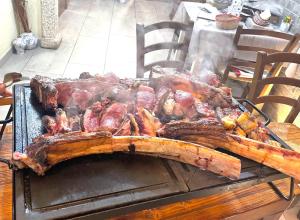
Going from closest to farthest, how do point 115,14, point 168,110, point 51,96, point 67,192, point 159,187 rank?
point 67,192 → point 159,187 → point 51,96 → point 168,110 → point 115,14

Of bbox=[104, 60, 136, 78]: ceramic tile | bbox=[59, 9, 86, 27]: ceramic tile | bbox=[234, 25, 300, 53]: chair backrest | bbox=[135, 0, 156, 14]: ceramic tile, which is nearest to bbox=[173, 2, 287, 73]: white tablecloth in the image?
bbox=[234, 25, 300, 53]: chair backrest

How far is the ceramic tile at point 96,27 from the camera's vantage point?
5.93m

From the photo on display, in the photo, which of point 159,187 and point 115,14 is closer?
point 159,187

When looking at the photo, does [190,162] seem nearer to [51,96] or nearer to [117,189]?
[117,189]

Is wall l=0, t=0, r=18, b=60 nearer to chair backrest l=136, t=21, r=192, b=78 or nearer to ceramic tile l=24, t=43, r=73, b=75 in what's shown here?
ceramic tile l=24, t=43, r=73, b=75

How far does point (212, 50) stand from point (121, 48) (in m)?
2.33

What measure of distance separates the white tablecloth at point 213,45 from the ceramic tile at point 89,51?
1.89m

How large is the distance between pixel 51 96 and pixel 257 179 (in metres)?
1.19

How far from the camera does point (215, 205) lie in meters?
1.83

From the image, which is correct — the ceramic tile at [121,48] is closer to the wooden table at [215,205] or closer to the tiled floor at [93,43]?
the tiled floor at [93,43]

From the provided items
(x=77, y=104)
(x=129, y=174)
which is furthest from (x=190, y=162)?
(x=77, y=104)

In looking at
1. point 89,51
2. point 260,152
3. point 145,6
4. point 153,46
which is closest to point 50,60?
point 89,51

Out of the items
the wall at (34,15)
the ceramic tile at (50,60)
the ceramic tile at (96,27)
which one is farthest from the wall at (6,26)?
the ceramic tile at (96,27)

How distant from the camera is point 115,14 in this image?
24.3ft
